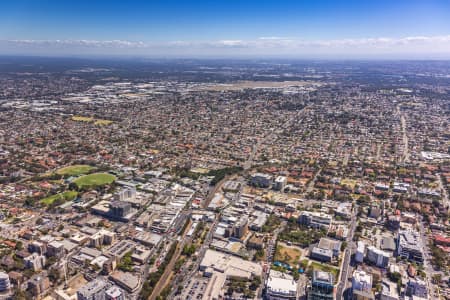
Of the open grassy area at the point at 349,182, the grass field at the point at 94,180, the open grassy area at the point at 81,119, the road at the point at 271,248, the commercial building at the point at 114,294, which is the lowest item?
the road at the point at 271,248

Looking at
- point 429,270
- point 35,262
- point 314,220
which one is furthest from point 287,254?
point 35,262

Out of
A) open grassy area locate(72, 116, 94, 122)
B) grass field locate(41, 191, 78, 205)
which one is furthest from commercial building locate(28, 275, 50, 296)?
open grassy area locate(72, 116, 94, 122)

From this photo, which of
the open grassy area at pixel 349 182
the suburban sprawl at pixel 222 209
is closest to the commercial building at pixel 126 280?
the suburban sprawl at pixel 222 209

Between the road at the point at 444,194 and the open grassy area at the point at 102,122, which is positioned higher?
the open grassy area at the point at 102,122

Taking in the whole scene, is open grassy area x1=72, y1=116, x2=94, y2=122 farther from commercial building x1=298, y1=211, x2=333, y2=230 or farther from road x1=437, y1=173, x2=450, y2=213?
road x1=437, y1=173, x2=450, y2=213

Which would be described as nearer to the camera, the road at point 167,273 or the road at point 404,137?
the road at point 167,273

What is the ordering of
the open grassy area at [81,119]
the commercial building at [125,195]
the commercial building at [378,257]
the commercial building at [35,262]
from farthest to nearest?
the open grassy area at [81,119], the commercial building at [125,195], the commercial building at [378,257], the commercial building at [35,262]

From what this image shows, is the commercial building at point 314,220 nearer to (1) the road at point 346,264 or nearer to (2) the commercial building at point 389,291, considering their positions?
(1) the road at point 346,264
